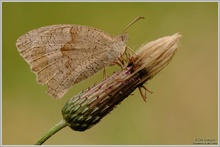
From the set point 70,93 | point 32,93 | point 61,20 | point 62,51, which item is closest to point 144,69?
point 62,51

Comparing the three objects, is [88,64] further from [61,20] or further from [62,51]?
[61,20]

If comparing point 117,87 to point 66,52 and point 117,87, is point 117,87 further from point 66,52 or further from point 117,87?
point 66,52

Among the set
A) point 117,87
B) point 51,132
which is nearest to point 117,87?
point 117,87

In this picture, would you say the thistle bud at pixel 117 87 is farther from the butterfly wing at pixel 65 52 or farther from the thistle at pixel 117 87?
the butterfly wing at pixel 65 52

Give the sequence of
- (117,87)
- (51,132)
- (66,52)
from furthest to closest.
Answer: (66,52)
(117,87)
(51,132)

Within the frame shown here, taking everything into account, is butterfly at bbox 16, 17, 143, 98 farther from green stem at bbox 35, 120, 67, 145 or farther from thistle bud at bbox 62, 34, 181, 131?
green stem at bbox 35, 120, 67, 145

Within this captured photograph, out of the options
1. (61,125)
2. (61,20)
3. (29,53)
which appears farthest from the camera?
(61,20)

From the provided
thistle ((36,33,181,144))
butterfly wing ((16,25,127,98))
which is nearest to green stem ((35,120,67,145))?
thistle ((36,33,181,144))
